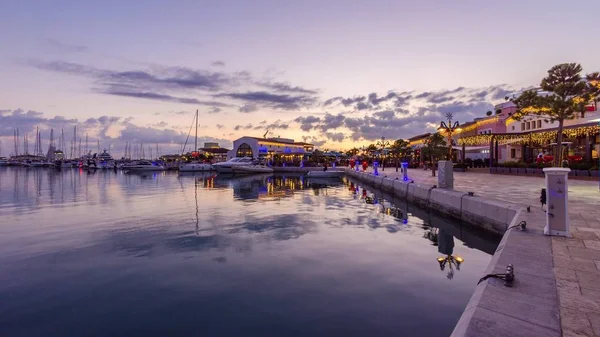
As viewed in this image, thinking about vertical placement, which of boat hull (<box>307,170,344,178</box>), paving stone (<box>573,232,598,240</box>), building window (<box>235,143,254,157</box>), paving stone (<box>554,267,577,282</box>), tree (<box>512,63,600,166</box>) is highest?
tree (<box>512,63,600,166</box>)

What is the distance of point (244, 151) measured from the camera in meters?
97.2

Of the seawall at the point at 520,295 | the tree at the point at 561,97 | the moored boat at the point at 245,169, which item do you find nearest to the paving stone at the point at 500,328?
the seawall at the point at 520,295

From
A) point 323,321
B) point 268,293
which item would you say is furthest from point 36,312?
Answer: point 323,321

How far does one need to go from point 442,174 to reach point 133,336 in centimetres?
1678

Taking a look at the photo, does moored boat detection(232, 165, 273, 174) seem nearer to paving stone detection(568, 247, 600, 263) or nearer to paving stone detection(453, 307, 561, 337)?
paving stone detection(568, 247, 600, 263)

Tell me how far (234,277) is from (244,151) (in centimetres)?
9010

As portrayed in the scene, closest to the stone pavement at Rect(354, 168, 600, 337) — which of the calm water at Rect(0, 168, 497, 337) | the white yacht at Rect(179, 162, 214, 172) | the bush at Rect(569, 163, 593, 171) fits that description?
the calm water at Rect(0, 168, 497, 337)

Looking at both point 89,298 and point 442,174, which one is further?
point 442,174

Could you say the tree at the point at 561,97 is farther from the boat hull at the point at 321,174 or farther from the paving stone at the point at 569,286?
the boat hull at the point at 321,174

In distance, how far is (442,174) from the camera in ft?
61.8

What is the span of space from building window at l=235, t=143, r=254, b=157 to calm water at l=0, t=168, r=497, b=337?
80.3 m

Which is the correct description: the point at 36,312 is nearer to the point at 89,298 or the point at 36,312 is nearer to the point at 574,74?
the point at 89,298

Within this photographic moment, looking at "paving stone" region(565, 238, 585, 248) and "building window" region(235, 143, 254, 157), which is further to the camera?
"building window" region(235, 143, 254, 157)

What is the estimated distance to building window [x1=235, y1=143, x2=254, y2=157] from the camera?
316ft
